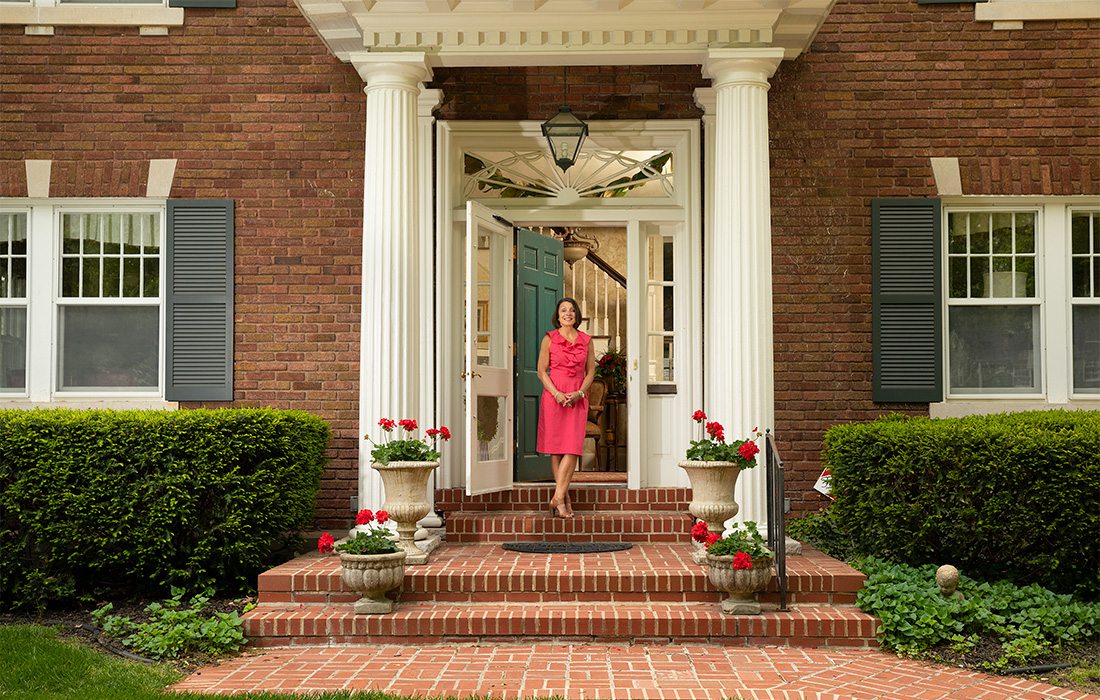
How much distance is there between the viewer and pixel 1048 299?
906cm

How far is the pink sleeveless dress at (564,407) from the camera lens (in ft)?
27.9

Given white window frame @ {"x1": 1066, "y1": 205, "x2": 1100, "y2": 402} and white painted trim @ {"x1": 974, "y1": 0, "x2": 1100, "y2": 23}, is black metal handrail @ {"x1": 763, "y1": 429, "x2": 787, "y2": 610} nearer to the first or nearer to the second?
white window frame @ {"x1": 1066, "y1": 205, "x2": 1100, "y2": 402}

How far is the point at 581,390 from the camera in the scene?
8594 millimetres

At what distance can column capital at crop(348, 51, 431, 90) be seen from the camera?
7734mm

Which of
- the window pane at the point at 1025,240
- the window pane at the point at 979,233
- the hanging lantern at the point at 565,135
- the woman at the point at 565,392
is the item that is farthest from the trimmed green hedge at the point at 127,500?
the window pane at the point at 1025,240

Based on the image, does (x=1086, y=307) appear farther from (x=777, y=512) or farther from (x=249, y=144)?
(x=249, y=144)

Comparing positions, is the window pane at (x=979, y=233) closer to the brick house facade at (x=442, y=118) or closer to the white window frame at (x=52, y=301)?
the brick house facade at (x=442, y=118)

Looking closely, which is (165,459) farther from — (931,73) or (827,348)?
(931,73)

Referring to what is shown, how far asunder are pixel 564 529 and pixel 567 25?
379cm

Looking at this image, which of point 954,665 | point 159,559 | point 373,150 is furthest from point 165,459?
point 954,665

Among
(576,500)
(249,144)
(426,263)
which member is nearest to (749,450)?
(576,500)

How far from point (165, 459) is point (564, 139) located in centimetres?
386

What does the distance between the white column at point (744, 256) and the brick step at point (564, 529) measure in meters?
0.94

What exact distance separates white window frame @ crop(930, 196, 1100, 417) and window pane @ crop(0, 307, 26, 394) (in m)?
7.90
